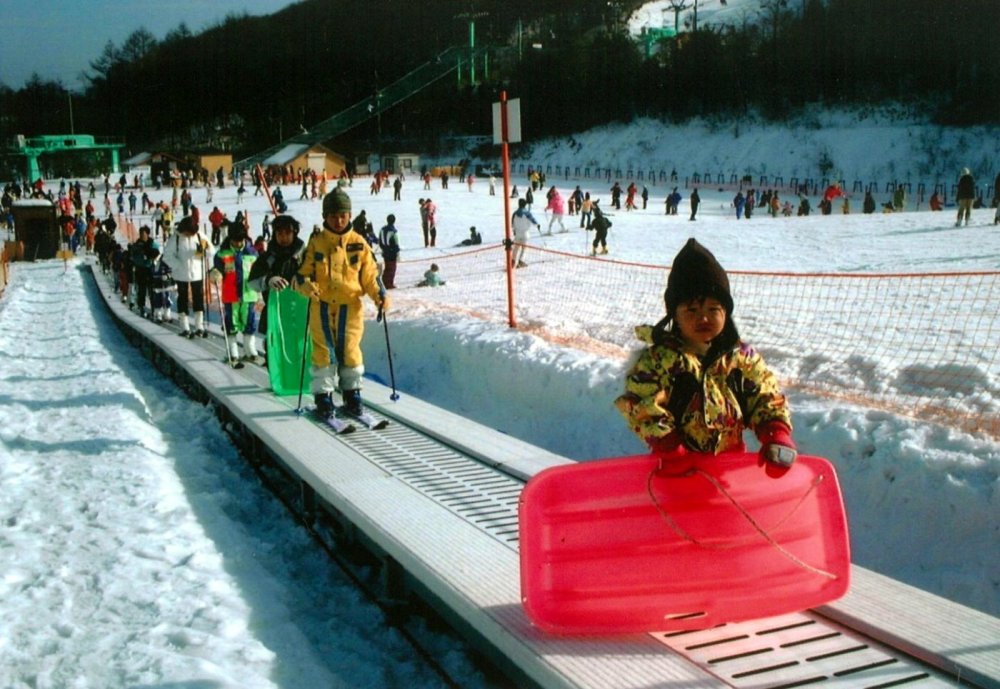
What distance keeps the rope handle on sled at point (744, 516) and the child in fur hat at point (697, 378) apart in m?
0.13

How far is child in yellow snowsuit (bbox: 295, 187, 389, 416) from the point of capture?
641 cm

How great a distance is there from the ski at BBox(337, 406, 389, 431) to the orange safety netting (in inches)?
128

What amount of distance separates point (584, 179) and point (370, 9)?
9615cm

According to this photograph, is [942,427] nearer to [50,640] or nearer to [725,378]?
[725,378]

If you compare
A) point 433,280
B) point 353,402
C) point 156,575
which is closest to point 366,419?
point 353,402

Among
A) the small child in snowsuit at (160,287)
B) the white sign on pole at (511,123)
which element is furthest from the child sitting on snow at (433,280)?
the white sign on pole at (511,123)

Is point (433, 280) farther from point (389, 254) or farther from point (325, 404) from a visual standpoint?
point (325, 404)

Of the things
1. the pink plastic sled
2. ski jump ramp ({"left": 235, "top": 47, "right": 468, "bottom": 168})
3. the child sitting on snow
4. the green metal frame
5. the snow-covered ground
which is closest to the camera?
the pink plastic sled

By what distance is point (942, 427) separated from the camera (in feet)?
19.0

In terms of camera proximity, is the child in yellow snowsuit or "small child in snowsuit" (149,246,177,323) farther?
"small child in snowsuit" (149,246,177,323)

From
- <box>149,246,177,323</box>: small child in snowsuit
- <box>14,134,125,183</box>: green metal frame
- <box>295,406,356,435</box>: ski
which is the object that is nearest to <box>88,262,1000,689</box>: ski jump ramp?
<box>295,406,356,435</box>: ski

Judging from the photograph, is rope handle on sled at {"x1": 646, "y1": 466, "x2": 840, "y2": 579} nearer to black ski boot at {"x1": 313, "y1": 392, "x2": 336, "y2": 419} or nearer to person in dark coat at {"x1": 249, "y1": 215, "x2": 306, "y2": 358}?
black ski boot at {"x1": 313, "y1": 392, "x2": 336, "y2": 419}

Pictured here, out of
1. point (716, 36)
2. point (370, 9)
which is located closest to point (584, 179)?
point (716, 36)

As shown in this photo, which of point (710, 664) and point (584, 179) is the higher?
point (584, 179)
